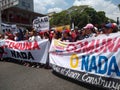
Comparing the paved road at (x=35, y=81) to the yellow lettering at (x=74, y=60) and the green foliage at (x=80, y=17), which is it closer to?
the yellow lettering at (x=74, y=60)

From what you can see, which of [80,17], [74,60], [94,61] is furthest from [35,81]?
[80,17]

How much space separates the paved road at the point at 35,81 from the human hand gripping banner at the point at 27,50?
1.04 m

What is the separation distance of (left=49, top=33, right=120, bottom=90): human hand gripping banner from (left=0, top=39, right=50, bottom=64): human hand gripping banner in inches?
69.8

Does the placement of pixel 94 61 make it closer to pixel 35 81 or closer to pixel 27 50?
pixel 35 81

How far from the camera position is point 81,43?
7.65 meters

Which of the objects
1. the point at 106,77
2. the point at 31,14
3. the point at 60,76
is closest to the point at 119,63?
the point at 106,77

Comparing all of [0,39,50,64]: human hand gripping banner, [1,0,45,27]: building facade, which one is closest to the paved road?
[0,39,50,64]: human hand gripping banner

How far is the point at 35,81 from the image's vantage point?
309 inches

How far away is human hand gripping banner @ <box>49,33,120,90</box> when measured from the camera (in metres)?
6.21

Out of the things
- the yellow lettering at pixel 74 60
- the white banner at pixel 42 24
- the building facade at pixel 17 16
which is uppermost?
the building facade at pixel 17 16

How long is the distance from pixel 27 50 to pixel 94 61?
5.13m

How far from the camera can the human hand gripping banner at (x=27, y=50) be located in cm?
1042

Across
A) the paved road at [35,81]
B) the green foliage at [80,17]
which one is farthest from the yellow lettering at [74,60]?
the green foliage at [80,17]

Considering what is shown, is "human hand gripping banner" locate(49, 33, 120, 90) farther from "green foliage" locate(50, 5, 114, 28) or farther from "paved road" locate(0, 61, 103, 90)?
"green foliage" locate(50, 5, 114, 28)
